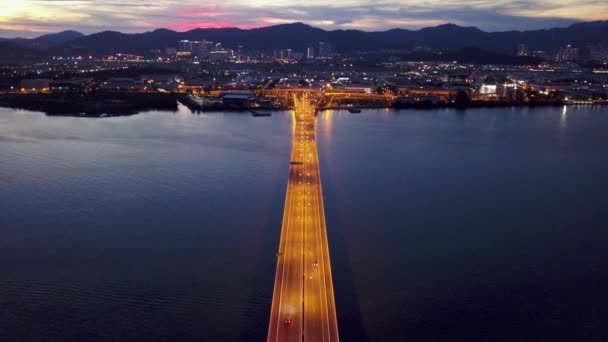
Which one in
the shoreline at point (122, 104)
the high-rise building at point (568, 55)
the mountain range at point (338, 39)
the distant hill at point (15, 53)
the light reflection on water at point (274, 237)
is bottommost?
the light reflection on water at point (274, 237)

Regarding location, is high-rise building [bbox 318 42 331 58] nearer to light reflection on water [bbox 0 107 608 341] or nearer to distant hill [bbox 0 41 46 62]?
distant hill [bbox 0 41 46 62]

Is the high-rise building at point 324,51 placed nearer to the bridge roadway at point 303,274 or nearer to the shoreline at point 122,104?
the shoreline at point 122,104

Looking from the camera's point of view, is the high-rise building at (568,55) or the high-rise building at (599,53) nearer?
the high-rise building at (599,53)

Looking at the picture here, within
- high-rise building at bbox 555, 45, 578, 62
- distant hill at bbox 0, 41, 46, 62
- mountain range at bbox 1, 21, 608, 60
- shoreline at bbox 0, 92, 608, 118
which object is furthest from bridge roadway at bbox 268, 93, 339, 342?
mountain range at bbox 1, 21, 608, 60

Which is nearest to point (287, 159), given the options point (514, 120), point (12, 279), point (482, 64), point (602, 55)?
point (12, 279)

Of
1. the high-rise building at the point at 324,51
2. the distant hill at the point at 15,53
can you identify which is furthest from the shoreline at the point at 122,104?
the high-rise building at the point at 324,51

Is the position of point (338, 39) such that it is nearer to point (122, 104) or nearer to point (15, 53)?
point (15, 53)

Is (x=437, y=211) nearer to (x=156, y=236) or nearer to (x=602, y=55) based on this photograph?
(x=156, y=236)

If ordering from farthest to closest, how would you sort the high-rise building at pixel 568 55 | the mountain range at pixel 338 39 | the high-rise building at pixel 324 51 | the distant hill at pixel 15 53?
the mountain range at pixel 338 39 < the high-rise building at pixel 324 51 < the high-rise building at pixel 568 55 < the distant hill at pixel 15 53

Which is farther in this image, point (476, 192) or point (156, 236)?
point (476, 192)
